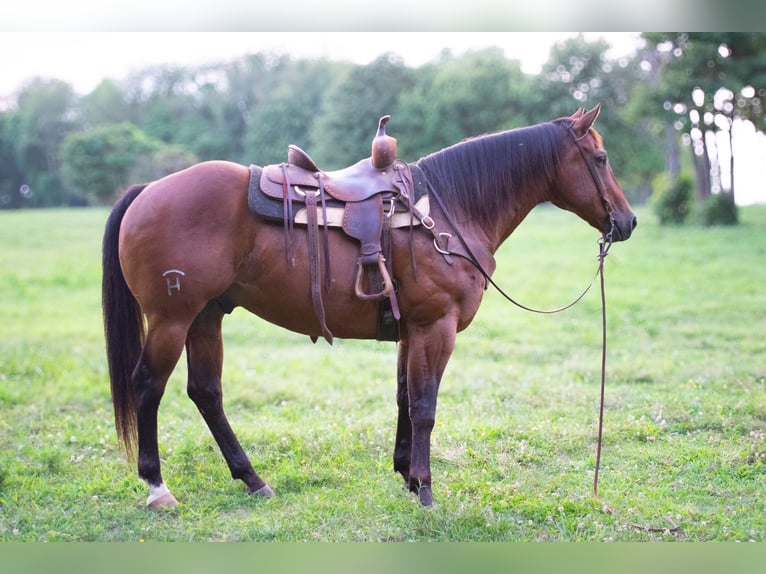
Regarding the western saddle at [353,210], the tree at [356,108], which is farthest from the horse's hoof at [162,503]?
the tree at [356,108]

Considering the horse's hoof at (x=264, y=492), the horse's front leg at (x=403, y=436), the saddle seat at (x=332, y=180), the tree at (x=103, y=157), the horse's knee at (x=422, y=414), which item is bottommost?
the horse's hoof at (x=264, y=492)

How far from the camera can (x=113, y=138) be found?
19.2m

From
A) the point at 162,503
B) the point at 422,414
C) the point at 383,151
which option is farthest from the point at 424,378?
the point at 162,503

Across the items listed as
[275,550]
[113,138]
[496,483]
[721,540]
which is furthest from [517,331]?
[113,138]

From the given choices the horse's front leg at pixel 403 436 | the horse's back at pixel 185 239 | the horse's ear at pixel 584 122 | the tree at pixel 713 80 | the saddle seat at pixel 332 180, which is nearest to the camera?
the horse's back at pixel 185 239

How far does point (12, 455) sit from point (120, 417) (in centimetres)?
140

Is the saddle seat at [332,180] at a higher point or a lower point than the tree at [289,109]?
lower

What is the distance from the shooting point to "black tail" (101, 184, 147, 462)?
4.16m

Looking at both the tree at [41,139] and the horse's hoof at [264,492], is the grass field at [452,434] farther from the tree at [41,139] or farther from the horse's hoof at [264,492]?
the tree at [41,139]

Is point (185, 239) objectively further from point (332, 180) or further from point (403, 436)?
point (403, 436)

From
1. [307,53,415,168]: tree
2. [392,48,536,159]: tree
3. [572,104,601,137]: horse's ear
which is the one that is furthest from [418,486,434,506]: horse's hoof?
[392,48,536,159]: tree

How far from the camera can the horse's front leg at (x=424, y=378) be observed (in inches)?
155

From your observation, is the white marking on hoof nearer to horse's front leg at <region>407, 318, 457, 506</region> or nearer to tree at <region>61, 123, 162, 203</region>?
horse's front leg at <region>407, 318, 457, 506</region>

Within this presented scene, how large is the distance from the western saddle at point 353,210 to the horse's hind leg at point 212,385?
718 mm
